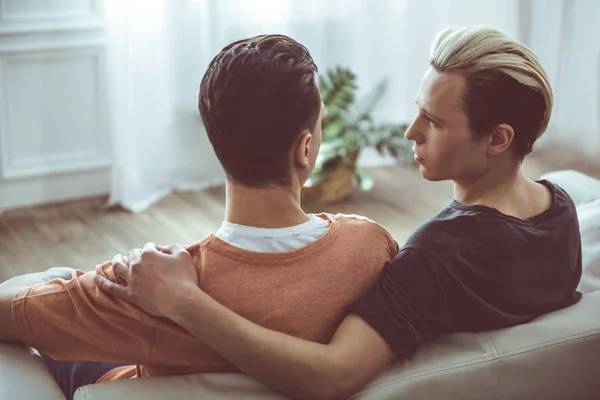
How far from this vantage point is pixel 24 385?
1244mm

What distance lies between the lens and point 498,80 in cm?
137

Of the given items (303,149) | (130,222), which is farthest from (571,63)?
(303,149)

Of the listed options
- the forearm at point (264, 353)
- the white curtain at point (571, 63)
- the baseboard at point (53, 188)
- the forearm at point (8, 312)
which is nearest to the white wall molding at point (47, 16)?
the baseboard at point (53, 188)

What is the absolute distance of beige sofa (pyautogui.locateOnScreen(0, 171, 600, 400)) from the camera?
123cm

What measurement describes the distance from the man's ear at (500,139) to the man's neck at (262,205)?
1.14 feet

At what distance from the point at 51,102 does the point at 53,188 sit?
0.39m

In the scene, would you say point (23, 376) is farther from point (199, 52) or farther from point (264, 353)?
point (199, 52)

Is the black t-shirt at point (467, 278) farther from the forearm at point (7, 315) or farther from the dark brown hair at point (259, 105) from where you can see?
the forearm at point (7, 315)

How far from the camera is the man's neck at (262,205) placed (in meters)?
1.30

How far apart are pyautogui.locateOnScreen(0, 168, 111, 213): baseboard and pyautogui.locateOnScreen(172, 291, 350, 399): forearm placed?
286 centimetres

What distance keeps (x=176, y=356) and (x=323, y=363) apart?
222 millimetres

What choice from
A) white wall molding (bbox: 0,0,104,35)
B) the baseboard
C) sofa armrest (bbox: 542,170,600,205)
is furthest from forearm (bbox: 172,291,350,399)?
the baseboard

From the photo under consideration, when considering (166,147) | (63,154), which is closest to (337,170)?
(166,147)

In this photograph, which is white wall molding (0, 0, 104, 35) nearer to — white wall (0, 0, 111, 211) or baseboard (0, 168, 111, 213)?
white wall (0, 0, 111, 211)
